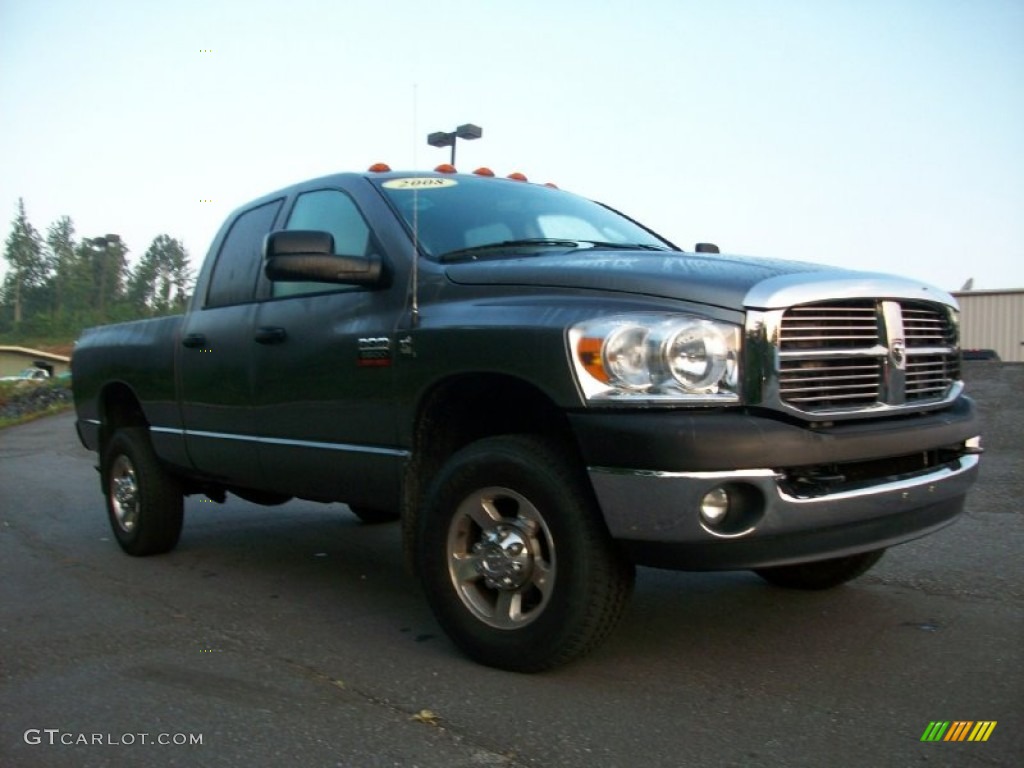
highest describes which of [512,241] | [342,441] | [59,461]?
[512,241]

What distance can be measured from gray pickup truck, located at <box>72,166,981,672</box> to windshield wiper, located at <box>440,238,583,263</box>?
0.06ft

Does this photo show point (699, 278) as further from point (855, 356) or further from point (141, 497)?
point (141, 497)

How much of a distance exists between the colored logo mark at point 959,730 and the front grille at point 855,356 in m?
1.01

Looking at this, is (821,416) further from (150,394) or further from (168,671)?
(150,394)

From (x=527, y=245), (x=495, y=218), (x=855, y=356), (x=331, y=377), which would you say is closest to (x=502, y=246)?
(x=527, y=245)

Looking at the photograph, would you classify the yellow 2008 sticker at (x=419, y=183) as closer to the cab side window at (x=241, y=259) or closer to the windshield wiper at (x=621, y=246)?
the windshield wiper at (x=621, y=246)

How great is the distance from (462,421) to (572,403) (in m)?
0.83

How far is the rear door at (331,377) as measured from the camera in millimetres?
4148

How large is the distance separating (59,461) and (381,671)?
9914 mm

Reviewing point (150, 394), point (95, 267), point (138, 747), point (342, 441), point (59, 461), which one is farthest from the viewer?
point (95, 267)

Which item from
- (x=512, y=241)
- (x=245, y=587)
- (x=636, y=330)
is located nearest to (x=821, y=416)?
(x=636, y=330)

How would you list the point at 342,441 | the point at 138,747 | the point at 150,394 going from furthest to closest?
the point at 150,394, the point at 342,441, the point at 138,747

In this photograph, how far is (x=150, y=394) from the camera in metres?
5.99

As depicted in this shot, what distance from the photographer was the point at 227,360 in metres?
5.18
